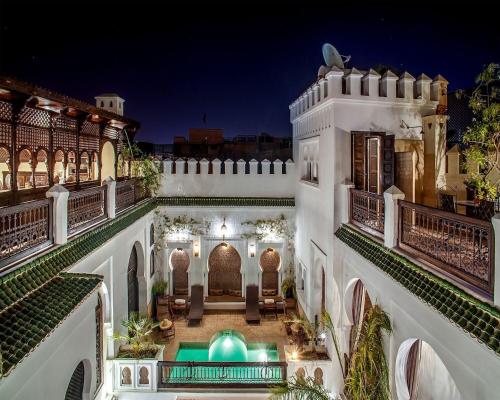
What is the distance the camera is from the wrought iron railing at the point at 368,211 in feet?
23.3

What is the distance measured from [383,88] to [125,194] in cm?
664

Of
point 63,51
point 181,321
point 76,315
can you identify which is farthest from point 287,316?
point 63,51

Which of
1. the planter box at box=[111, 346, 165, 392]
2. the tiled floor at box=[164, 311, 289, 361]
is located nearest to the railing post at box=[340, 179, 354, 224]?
the tiled floor at box=[164, 311, 289, 361]

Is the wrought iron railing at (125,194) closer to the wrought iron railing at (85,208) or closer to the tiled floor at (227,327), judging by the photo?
the wrought iron railing at (85,208)

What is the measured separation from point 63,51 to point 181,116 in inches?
294

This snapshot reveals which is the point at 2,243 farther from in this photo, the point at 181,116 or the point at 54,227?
the point at 181,116

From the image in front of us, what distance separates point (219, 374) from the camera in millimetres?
9156

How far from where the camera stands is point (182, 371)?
916 centimetres

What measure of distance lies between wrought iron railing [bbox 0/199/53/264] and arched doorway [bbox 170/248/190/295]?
9.30 meters

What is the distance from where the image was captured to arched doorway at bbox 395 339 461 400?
228 inches

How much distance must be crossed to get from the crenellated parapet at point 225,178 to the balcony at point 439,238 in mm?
7218

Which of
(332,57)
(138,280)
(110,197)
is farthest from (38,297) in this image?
(332,57)

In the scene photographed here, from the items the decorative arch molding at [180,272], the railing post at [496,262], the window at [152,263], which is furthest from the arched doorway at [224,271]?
the railing post at [496,262]

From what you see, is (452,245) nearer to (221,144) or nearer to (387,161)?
(387,161)
